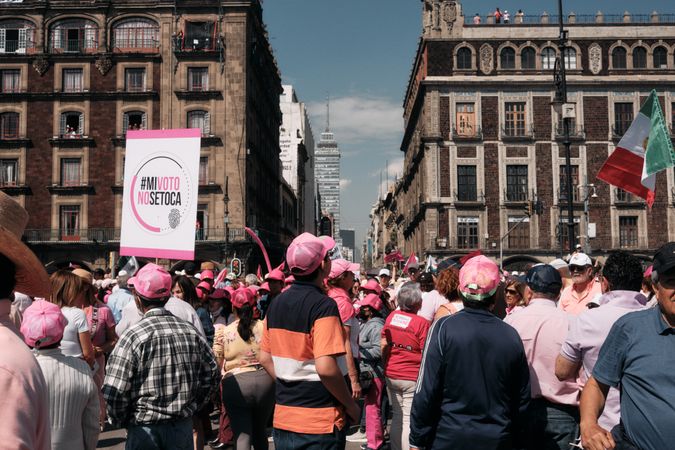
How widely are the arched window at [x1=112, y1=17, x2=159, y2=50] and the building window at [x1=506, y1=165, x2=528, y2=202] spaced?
27.5 meters

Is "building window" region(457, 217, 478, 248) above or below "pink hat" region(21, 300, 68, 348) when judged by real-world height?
above

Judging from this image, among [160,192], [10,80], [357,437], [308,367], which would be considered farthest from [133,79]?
[308,367]

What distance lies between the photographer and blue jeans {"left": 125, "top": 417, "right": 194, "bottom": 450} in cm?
427

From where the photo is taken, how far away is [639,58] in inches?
1944

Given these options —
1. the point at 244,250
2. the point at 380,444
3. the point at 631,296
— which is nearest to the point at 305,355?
the point at 631,296

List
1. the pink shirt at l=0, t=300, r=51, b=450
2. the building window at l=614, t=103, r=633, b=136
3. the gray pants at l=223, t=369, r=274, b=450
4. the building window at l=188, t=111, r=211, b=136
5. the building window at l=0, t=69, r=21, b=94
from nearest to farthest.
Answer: the pink shirt at l=0, t=300, r=51, b=450
the gray pants at l=223, t=369, r=274, b=450
the building window at l=188, t=111, r=211, b=136
the building window at l=0, t=69, r=21, b=94
the building window at l=614, t=103, r=633, b=136

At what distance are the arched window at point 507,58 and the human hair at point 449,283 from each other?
4587 cm

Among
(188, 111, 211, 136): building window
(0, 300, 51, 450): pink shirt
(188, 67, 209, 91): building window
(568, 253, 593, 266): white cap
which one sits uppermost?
(188, 67, 209, 91): building window

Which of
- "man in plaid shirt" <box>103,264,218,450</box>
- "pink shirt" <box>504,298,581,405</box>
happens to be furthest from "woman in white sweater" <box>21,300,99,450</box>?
"pink shirt" <box>504,298,581,405</box>

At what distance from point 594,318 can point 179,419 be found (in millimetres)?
2901

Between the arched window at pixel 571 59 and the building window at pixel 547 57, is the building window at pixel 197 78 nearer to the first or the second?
the building window at pixel 547 57

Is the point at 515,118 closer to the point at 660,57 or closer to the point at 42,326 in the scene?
the point at 660,57

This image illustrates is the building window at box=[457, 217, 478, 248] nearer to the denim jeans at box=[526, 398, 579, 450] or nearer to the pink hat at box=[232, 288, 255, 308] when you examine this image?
the pink hat at box=[232, 288, 255, 308]

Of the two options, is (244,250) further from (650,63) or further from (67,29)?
(650,63)
